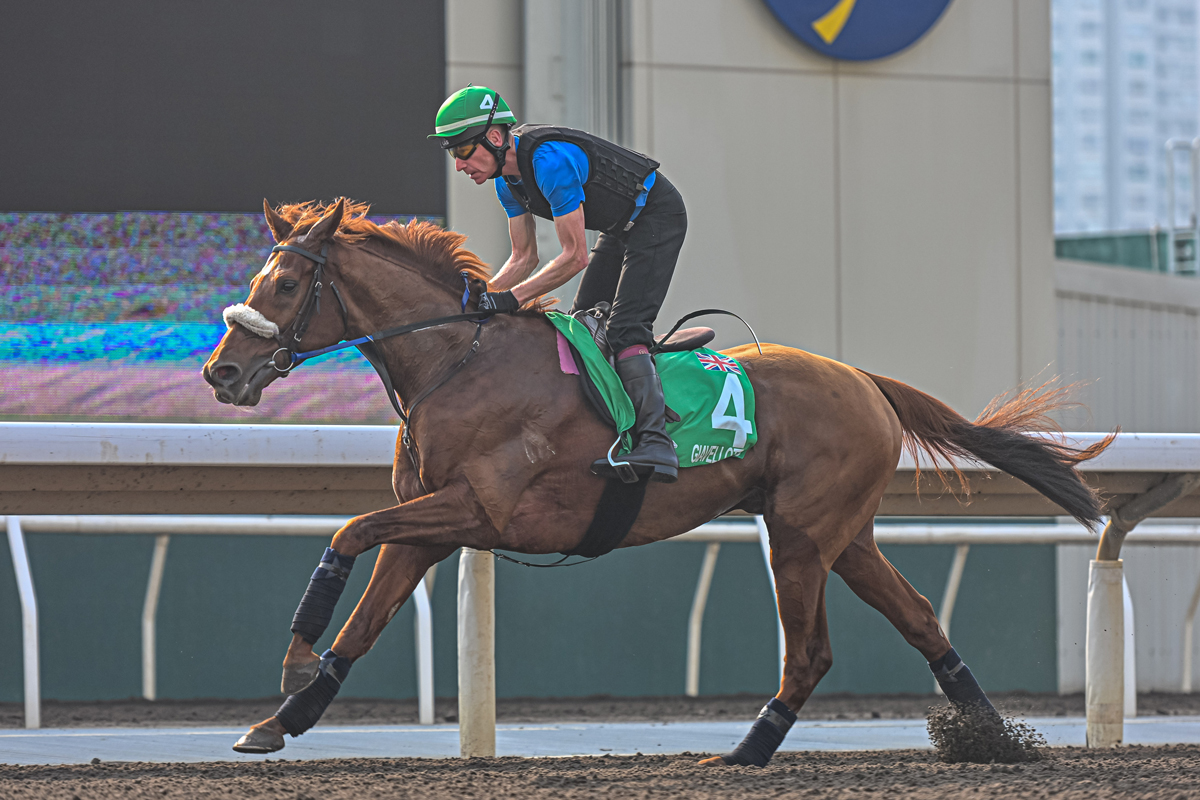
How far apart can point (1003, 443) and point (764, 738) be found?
Answer: 1444 mm

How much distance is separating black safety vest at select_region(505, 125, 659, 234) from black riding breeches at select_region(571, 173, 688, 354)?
7 centimetres

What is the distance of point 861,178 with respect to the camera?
27.8ft

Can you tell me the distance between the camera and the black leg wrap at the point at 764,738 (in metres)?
4.62

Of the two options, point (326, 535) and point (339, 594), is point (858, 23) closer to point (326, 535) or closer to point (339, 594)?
point (326, 535)

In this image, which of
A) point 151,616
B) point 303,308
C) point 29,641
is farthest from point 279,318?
point 151,616

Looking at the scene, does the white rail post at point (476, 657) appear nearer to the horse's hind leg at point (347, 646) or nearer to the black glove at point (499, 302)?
the horse's hind leg at point (347, 646)

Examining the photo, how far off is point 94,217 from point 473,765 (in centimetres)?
385

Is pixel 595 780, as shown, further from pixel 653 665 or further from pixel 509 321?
pixel 653 665

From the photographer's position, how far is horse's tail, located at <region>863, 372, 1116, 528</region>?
197 inches

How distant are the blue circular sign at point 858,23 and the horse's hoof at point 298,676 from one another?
5616mm

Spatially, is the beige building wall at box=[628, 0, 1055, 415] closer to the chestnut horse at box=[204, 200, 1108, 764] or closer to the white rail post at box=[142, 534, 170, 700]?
the white rail post at box=[142, 534, 170, 700]

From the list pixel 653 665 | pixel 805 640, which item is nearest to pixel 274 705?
pixel 653 665

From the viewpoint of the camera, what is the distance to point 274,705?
295 inches

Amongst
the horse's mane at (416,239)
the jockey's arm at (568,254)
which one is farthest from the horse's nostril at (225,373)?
the jockey's arm at (568,254)
